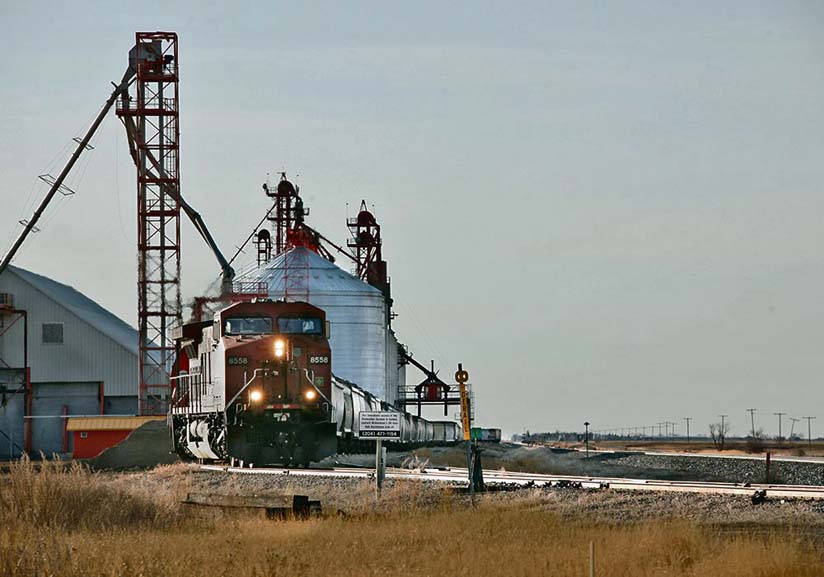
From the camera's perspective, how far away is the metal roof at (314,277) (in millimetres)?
66688

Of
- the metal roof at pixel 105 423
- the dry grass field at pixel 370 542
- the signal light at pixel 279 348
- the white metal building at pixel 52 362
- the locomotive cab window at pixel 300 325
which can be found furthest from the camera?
the white metal building at pixel 52 362

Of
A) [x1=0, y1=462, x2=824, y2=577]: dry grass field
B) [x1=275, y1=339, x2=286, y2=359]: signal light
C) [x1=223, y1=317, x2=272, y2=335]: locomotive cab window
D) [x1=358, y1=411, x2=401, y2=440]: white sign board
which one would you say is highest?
[x1=223, y1=317, x2=272, y2=335]: locomotive cab window

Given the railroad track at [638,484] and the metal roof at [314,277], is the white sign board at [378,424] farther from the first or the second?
the metal roof at [314,277]

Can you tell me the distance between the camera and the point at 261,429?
33188 millimetres

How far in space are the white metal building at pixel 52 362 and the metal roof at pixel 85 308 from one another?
0.34ft

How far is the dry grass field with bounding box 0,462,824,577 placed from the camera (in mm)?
15078

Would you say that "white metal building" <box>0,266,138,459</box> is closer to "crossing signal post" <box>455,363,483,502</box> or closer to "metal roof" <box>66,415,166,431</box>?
"metal roof" <box>66,415,166,431</box>

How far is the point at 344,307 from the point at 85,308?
12794mm

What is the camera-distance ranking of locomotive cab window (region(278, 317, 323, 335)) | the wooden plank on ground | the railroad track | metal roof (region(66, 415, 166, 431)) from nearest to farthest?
the wooden plank on ground, the railroad track, locomotive cab window (region(278, 317, 323, 335)), metal roof (region(66, 415, 166, 431))

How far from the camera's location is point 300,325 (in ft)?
112

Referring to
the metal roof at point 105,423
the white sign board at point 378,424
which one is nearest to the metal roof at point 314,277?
the metal roof at point 105,423

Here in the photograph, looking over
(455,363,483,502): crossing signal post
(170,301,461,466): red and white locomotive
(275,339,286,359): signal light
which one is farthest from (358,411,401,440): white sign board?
(275,339,286,359): signal light

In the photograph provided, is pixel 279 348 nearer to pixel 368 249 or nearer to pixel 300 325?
pixel 300 325

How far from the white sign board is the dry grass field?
1651 mm
